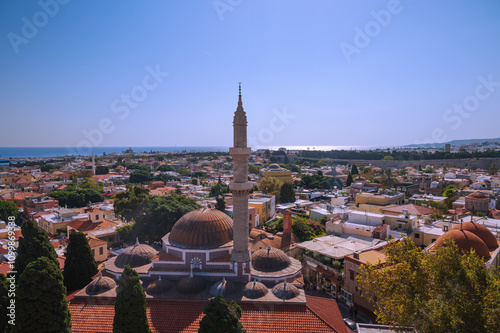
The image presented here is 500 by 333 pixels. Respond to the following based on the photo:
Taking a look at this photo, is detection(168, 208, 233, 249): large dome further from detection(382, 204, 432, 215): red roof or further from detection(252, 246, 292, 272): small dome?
detection(382, 204, 432, 215): red roof

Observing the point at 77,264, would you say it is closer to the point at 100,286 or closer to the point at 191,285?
the point at 100,286

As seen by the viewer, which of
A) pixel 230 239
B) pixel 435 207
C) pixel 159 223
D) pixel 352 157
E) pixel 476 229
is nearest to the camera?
pixel 230 239

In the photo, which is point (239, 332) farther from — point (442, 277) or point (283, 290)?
point (442, 277)

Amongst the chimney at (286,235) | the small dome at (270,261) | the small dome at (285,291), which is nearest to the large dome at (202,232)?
the small dome at (270,261)

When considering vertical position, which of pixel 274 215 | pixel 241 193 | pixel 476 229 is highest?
pixel 241 193

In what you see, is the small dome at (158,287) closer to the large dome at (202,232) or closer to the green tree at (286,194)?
the large dome at (202,232)

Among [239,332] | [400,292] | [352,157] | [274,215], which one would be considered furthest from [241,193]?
[352,157]

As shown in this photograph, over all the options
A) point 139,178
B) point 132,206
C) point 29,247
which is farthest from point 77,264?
point 139,178

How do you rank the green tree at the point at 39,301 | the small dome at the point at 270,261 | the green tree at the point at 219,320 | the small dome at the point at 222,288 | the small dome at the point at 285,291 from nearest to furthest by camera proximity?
the green tree at the point at 219,320
the green tree at the point at 39,301
the small dome at the point at 285,291
the small dome at the point at 222,288
the small dome at the point at 270,261
